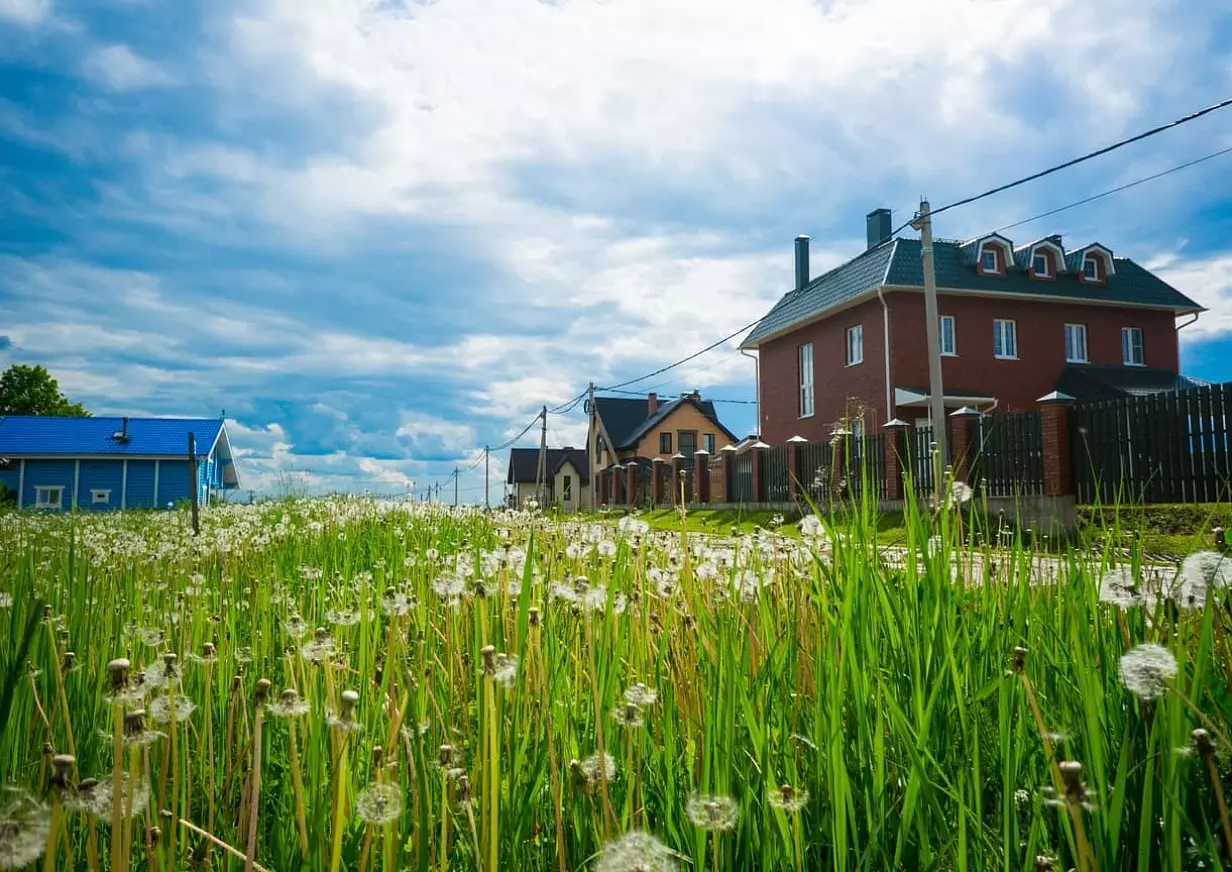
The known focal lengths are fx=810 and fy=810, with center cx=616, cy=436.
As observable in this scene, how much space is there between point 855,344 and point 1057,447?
14.2 meters

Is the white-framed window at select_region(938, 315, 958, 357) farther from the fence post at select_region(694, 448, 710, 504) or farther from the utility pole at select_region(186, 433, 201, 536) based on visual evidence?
the utility pole at select_region(186, 433, 201, 536)

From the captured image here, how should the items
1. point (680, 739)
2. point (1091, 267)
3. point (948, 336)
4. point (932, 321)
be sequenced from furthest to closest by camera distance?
point (1091, 267) < point (948, 336) < point (932, 321) < point (680, 739)

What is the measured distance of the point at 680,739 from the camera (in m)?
1.88

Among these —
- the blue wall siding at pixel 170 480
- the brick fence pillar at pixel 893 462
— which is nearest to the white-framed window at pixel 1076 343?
the brick fence pillar at pixel 893 462

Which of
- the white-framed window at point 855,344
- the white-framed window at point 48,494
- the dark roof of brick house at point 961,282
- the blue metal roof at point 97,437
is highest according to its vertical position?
the dark roof of brick house at point 961,282

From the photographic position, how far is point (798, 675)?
6.81 feet

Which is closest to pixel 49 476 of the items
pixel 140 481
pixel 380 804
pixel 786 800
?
pixel 140 481

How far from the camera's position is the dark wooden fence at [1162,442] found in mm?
14094

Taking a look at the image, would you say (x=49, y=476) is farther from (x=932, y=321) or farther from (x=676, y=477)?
(x=932, y=321)

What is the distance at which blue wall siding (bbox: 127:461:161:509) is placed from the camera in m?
43.6

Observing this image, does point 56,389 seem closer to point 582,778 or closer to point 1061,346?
point 1061,346

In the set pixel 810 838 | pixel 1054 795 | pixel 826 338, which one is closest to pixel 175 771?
pixel 810 838

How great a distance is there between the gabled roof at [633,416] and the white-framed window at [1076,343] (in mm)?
29698

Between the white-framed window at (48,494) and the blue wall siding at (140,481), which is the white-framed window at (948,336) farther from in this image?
the white-framed window at (48,494)
